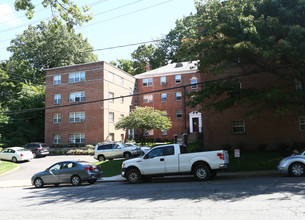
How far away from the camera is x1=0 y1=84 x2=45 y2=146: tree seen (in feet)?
134

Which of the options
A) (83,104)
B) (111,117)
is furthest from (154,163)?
(83,104)

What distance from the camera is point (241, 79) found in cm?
2392

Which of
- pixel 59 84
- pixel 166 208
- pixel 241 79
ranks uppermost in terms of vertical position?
pixel 59 84

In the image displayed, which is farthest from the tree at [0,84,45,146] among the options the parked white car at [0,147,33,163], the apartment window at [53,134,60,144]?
the parked white car at [0,147,33,163]

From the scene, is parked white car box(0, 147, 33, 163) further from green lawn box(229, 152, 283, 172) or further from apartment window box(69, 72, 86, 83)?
green lawn box(229, 152, 283, 172)

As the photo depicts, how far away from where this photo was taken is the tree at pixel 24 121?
1606 inches

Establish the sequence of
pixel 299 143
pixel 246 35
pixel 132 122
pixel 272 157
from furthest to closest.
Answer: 1. pixel 132 122
2. pixel 299 143
3. pixel 272 157
4. pixel 246 35

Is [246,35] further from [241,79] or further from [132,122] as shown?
[132,122]

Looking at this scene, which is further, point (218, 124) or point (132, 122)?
point (132, 122)

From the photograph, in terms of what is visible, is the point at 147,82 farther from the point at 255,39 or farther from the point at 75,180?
the point at 75,180

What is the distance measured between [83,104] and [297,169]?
101 ft

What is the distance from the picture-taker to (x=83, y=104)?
38438mm

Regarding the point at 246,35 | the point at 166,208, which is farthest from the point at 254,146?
the point at 166,208

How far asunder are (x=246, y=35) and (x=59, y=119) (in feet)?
106
